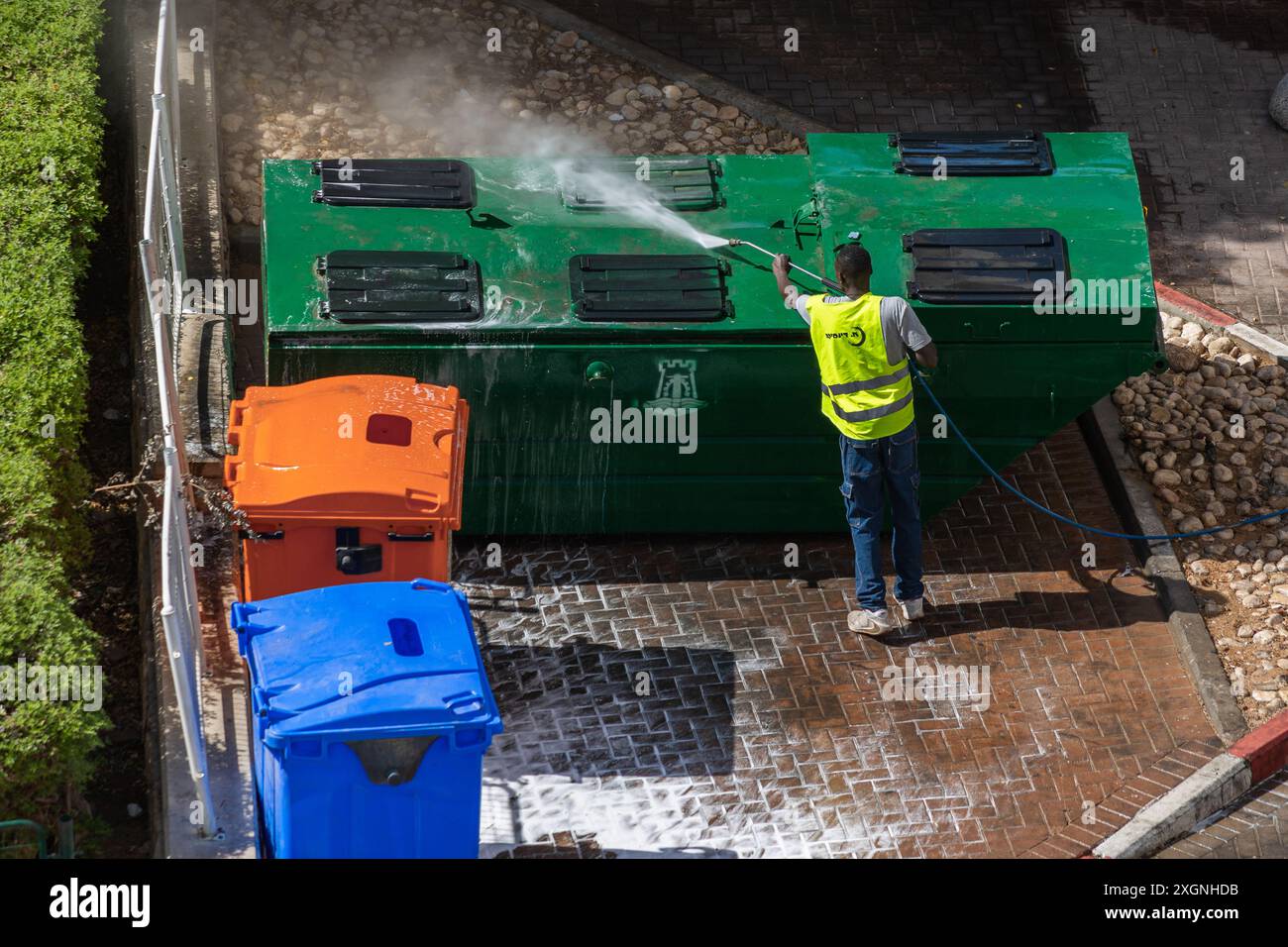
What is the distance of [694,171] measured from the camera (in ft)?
29.1

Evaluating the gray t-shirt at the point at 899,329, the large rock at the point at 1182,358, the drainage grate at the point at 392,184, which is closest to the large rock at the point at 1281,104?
the large rock at the point at 1182,358

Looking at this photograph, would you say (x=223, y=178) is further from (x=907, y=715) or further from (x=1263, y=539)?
(x=1263, y=539)

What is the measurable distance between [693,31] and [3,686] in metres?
7.94

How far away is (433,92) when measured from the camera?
1180 cm

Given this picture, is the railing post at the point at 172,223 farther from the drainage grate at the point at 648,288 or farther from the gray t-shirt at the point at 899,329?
the gray t-shirt at the point at 899,329

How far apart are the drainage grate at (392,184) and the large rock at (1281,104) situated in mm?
6408

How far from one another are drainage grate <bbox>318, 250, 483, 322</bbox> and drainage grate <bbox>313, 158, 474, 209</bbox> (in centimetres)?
37

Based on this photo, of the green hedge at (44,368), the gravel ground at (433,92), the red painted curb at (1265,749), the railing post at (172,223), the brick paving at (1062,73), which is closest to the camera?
the green hedge at (44,368)

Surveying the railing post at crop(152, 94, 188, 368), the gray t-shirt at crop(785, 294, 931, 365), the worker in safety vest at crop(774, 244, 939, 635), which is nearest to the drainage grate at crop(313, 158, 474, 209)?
the railing post at crop(152, 94, 188, 368)

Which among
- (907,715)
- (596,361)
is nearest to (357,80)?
A: (596,361)

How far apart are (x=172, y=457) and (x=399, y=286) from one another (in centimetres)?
170

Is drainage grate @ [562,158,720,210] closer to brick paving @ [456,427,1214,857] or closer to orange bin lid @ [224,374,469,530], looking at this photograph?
orange bin lid @ [224,374,469,530]

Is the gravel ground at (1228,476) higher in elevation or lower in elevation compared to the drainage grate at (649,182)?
lower

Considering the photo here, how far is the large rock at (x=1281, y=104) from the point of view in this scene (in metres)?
12.4
